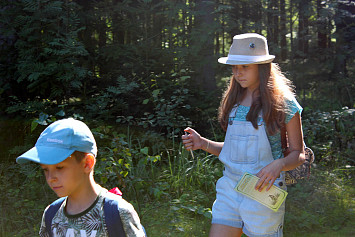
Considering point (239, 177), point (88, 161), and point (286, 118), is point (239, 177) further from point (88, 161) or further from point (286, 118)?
point (88, 161)

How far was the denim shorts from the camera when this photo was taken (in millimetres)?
2883

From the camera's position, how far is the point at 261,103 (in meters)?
2.96

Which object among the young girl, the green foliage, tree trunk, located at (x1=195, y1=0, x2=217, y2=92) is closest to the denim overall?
the young girl

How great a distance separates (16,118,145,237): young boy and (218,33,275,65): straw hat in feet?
4.23

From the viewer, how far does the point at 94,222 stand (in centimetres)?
212

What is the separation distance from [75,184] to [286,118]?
4.95 ft

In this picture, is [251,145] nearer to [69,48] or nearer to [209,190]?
[209,190]

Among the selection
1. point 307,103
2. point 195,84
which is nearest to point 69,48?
point 195,84

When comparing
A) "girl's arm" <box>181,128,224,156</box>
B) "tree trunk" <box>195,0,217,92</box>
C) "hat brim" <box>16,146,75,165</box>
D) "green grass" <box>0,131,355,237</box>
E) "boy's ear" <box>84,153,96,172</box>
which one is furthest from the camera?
"tree trunk" <box>195,0,217,92</box>

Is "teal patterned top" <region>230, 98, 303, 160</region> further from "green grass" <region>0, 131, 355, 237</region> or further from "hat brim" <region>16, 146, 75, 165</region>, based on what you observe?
"green grass" <region>0, 131, 355, 237</region>

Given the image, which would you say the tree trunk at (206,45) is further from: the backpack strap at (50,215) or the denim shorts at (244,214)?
the backpack strap at (50,215)

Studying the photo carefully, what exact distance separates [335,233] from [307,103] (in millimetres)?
4694

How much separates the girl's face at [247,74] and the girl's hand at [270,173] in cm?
62

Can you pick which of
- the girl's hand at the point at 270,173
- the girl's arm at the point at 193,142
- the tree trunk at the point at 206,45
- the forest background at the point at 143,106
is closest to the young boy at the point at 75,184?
the girl's hand at the point at 270,173
